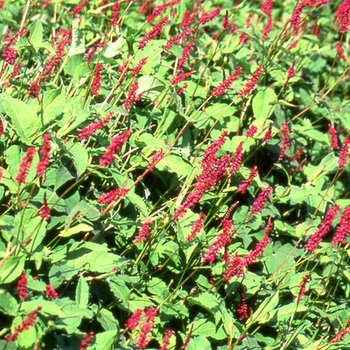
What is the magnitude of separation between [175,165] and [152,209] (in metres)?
0.29

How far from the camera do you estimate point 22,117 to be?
8.27 feet

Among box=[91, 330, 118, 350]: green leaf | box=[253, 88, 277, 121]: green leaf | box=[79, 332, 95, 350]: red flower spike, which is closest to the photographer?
box=[79, 332, 95, 350]: red flower spike

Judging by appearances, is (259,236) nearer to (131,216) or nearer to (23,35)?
(131,216)

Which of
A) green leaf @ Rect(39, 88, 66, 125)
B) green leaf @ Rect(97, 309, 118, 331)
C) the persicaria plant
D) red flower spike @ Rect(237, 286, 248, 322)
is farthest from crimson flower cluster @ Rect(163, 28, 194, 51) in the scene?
green leaf @ Rect(97, 309, 118, 331)

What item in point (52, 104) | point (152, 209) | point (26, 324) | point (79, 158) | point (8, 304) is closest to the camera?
point (26, 324)

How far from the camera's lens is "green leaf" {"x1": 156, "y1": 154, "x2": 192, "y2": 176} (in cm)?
281

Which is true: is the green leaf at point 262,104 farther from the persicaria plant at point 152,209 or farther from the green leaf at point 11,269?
the green leaf at point 11,269

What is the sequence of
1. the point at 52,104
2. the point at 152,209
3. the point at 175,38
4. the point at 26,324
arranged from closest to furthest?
the point at 26,324, the point at 52,104, the point at 152,209, the point at 175,38

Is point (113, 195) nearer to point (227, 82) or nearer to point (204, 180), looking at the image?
point (204, 180)

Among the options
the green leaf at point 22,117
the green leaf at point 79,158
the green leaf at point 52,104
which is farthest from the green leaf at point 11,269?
the green leaf at point 52,104

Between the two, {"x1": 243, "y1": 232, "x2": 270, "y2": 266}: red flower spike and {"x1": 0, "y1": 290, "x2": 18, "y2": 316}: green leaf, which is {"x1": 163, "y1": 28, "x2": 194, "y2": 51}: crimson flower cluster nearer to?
{"x1": 243, "y1": 232, "x2": 270, "y2": 266}: red flower spike

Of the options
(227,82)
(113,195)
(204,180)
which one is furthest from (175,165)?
(113,195)

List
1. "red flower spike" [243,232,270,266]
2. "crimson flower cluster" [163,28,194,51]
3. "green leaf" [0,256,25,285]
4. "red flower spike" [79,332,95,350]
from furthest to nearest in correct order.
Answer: "crimson flower cluster" [163,28,194,51] → "red flower spike" [243,232,270,266] → "green leaf" [0,256,25,285] → "red flower spike" [79,332,95,350]

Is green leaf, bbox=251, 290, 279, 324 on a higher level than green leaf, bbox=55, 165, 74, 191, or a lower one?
lower
